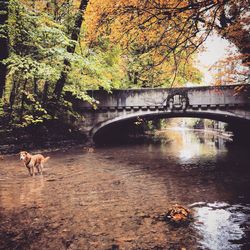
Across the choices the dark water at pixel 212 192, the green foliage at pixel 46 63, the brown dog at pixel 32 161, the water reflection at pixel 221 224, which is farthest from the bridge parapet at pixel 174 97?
the water reflection at pixel 221 224

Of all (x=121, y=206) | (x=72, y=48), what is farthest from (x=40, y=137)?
(x=121, y=206)

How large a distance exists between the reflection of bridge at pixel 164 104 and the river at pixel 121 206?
275 inches

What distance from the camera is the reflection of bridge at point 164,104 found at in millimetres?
19000

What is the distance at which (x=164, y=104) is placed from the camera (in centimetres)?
1994

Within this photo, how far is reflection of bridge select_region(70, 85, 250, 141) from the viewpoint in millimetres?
19000

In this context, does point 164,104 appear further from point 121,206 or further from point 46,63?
point 121,206

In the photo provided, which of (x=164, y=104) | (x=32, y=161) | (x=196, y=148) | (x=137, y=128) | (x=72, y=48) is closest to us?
(x=32, y=161)

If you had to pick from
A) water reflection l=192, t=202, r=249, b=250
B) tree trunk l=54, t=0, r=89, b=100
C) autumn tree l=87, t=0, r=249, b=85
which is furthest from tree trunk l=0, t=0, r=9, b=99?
water reflection l=192, t=202, r=249, b=250

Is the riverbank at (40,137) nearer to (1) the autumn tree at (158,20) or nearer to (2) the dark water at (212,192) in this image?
(2) the dark water at (212,192)

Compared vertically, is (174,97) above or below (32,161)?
above

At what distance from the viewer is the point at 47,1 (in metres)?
16.7

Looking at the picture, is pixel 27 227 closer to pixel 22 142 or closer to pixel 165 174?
pixel 165 174

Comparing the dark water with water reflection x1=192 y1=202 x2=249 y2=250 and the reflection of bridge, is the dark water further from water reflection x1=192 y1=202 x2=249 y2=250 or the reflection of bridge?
the reflection of bridge

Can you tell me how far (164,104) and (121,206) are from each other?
1347 centimetres
